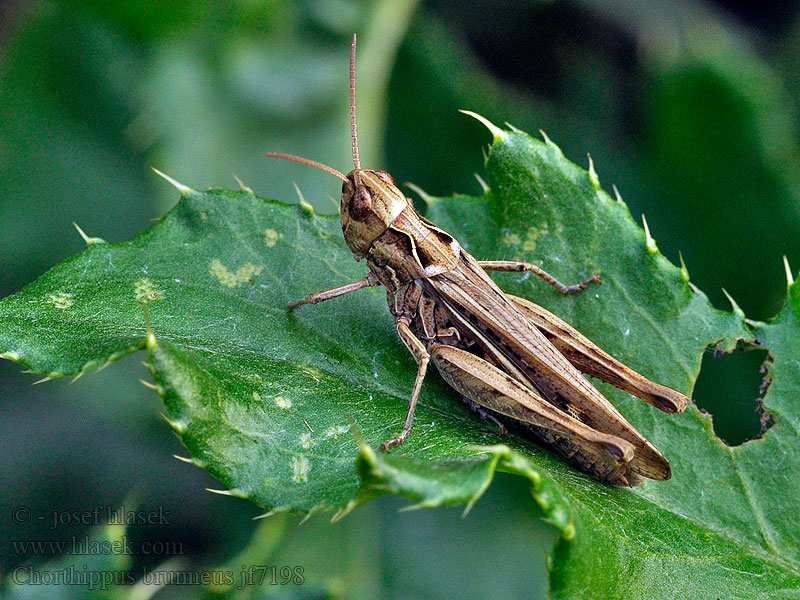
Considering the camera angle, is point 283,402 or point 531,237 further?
point 531,237

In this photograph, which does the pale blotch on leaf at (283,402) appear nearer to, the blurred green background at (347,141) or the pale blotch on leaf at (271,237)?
the pale blotch on leaf at (271,237)

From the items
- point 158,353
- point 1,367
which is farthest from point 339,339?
point 1,367

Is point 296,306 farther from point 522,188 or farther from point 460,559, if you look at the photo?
point 460,559

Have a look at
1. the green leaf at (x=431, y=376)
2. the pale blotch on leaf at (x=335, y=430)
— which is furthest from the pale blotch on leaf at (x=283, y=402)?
the pale blotch on leaf at (x=335, y=430)

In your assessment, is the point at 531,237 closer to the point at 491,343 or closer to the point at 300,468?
the point at 491,343

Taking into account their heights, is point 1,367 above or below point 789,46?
below

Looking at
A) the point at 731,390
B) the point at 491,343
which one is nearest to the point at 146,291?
the point at 491,343
